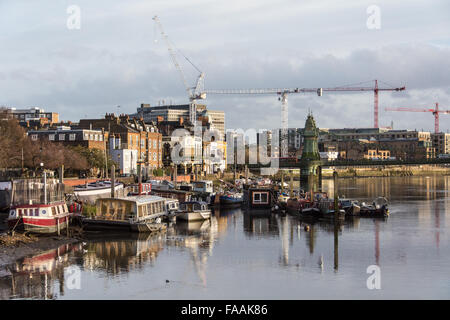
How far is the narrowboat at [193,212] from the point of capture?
62.1m

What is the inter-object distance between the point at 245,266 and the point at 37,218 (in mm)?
15048

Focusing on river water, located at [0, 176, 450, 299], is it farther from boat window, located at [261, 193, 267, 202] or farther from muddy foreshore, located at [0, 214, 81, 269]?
boat window, located at [261, 193, 267, 202]

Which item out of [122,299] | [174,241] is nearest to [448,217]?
[174,241]

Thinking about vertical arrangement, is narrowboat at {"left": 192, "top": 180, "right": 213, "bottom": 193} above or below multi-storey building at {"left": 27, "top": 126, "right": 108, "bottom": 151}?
below

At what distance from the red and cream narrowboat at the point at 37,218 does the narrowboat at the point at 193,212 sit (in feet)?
53.1

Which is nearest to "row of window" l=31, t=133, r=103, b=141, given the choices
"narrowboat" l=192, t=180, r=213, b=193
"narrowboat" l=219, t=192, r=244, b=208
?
"narrowboat" l=192, t=180, r=213, b=193

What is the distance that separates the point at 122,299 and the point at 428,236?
102 feet

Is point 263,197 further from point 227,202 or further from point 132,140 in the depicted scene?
point 132,140

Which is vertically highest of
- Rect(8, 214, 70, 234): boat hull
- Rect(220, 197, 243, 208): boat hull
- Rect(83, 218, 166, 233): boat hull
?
Rect(8, 214, 70, 234): boat hull

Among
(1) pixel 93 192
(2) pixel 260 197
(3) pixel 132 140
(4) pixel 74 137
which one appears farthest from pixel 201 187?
(3) pixel 132 140

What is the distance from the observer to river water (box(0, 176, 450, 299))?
1326 inches

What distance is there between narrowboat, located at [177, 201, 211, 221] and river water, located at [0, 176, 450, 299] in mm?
3975

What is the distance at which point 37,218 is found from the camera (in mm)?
45531
